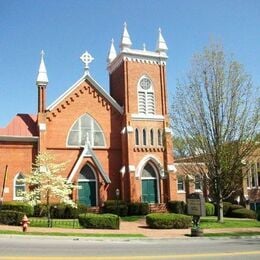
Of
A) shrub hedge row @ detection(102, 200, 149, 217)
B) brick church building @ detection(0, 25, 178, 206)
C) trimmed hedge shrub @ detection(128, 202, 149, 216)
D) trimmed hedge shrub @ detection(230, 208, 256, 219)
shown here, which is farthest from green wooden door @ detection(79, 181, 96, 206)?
trimmed hedge shrub @ detection(230, 208, 256, 219)

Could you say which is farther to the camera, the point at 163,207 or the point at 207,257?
the point at 163,207

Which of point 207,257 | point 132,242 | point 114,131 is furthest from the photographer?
point 114,131

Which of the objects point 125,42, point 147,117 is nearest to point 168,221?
point 147,117

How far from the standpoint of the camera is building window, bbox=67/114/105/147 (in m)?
40.4

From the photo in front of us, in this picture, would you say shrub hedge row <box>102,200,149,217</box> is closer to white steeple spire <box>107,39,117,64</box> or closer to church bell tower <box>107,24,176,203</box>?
church bell tower <box>107,24,176,203</box>

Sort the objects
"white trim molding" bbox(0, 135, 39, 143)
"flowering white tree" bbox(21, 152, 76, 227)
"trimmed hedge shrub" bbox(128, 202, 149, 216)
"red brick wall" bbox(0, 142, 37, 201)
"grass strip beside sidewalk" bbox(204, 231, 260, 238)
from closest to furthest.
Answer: "grass strip beside sidewalk" bbox(204, 231, 260, 238) < "flowering white tree" bbox(21, 152, 76, 227) < "trimmed hedge shrub" bbox(128, 202, 149, 216) < "red brick wall" bbox(0, 142, 37, 201) < "white trim molding" bbox(0, 135, 39, 143)

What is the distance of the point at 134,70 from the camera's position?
143 feet

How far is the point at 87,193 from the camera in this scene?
3944cm

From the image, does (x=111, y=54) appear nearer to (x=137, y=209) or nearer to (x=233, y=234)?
(x=137, y=209)

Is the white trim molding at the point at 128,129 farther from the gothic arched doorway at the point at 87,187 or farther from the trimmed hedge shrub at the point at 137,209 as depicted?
the trimmed hedge shrub at the point at 137,209

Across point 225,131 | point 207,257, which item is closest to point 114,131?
point 225,131

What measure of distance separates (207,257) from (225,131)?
18.8m

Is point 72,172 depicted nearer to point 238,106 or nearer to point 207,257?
point 238,106

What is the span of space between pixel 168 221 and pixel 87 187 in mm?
13075
